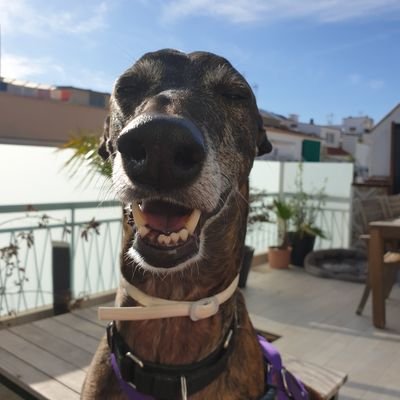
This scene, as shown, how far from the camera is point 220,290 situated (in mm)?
1334

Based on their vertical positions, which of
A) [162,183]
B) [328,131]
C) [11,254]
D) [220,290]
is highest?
[328,131]

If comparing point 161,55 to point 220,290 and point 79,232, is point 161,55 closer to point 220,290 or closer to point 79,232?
point 220,290

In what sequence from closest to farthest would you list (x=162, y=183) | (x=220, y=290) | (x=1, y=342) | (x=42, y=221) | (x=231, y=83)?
1. (x=162, y=183)
2. (x=220, y=290)
3. (x=231, y=83)
4. (x=1, y=342)
5. (x=42, y=221)

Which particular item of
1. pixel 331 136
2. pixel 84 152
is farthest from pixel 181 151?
pixel 331 136

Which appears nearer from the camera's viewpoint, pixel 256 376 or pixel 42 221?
pixel 256 376

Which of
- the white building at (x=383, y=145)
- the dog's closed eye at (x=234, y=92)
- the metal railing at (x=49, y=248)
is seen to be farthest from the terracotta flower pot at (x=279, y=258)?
the dog's closed eye at (x=234, y=92)

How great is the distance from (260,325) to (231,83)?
3052 mm

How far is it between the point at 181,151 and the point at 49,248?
3.47 m

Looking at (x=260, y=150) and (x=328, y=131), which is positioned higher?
(x=328, y=131)

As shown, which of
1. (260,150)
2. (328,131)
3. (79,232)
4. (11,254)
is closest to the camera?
(260,150)

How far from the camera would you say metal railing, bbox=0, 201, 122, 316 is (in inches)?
150

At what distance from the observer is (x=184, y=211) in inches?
44.3

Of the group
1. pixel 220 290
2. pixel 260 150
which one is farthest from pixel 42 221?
pixel 220 290

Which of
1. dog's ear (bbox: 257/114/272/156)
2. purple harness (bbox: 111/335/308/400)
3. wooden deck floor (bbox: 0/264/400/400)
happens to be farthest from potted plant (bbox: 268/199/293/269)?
purple harness (bbox: 111/335/308/400)
